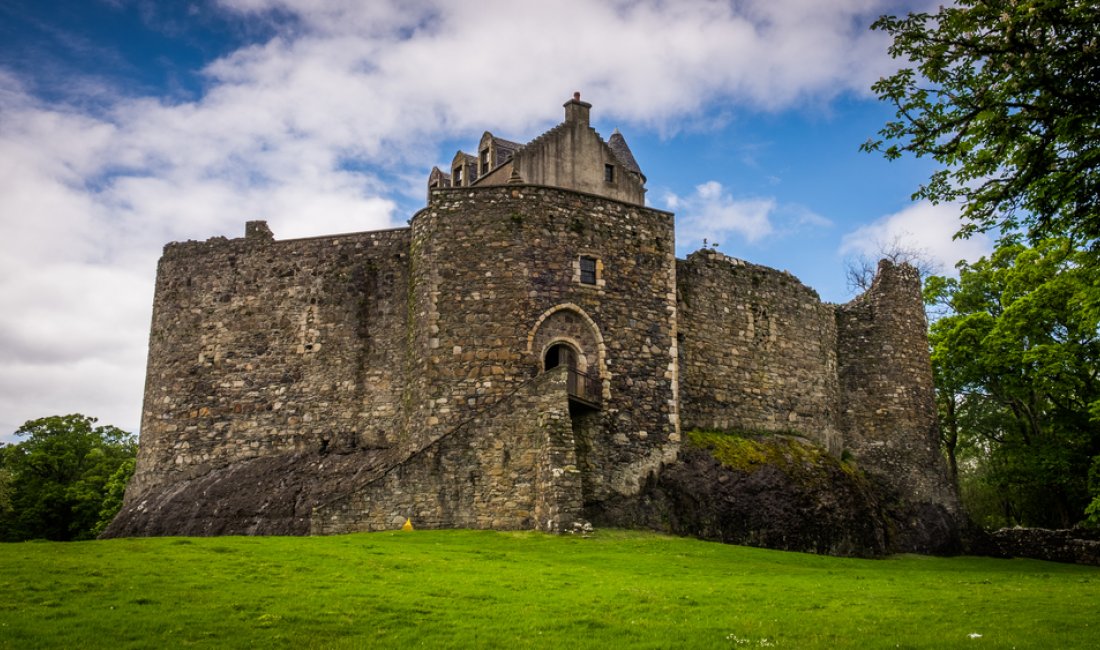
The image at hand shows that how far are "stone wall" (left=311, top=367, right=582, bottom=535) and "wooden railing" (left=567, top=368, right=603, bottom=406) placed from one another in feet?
6.58

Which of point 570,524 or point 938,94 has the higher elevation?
point 938,94

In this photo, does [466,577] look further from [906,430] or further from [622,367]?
[906,430]

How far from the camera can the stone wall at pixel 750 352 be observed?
3597 cm

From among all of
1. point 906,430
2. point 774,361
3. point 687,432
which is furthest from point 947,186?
point 906,430

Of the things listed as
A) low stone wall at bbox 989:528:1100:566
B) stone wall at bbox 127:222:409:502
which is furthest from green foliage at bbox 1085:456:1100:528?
stone wall at bbox 127:222:409:502

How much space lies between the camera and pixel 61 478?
5812cm

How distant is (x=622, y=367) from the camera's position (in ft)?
104

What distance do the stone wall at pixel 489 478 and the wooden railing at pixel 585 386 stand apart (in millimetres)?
2005

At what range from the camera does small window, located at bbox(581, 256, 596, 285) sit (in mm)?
32219

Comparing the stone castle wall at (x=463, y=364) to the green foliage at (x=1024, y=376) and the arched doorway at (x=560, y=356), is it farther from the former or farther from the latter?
the green foliage at (x=1024, y=376)

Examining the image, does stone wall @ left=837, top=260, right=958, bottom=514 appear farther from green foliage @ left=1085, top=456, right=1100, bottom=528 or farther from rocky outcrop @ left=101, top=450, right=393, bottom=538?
rocky outcrop @ left=101, top=450, right=393, bottom=538

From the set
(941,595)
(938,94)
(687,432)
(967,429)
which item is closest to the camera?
(938,94)

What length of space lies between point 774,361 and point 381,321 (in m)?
15.2

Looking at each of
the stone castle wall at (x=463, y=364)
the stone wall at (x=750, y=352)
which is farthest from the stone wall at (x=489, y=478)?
the stone wall at (x=750, y=352)
